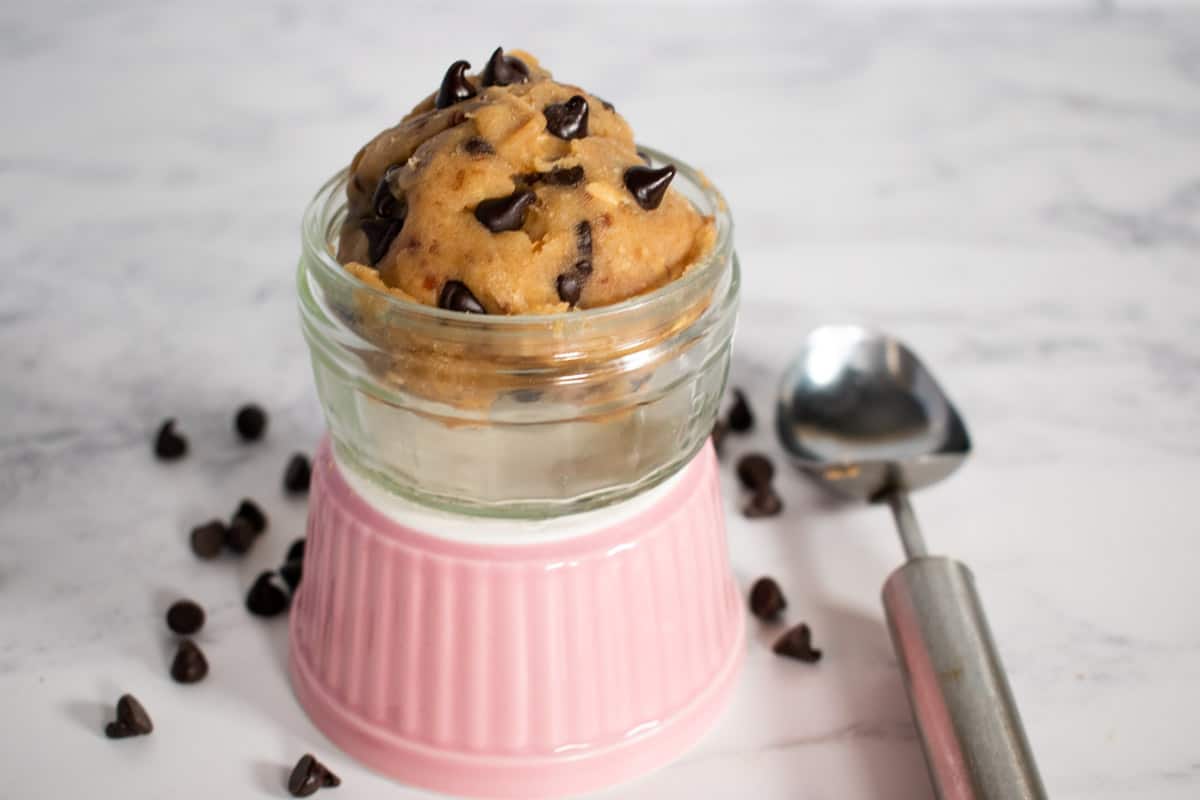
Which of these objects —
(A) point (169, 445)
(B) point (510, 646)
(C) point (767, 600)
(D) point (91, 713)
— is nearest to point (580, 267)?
(B) point (510, 646)

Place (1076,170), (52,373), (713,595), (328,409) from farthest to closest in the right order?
(1076,170) → (52,373) → (713,595) → (328,409)

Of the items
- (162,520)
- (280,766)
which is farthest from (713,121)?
(280,766)

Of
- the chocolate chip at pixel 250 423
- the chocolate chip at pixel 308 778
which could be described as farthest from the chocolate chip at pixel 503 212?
the chocolate chip at pixel 250 423

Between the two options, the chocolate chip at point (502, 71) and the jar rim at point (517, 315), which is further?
the chocolate chip at point (502, 71)

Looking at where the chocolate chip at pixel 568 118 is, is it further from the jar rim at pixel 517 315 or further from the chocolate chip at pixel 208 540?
the chocolate chip at pixel 208 540

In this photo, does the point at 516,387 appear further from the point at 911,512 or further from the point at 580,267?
the point at 911,512

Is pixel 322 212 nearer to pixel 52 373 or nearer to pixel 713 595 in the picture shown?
pixel 713 595

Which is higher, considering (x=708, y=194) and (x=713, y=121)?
(x=708, y=194)
